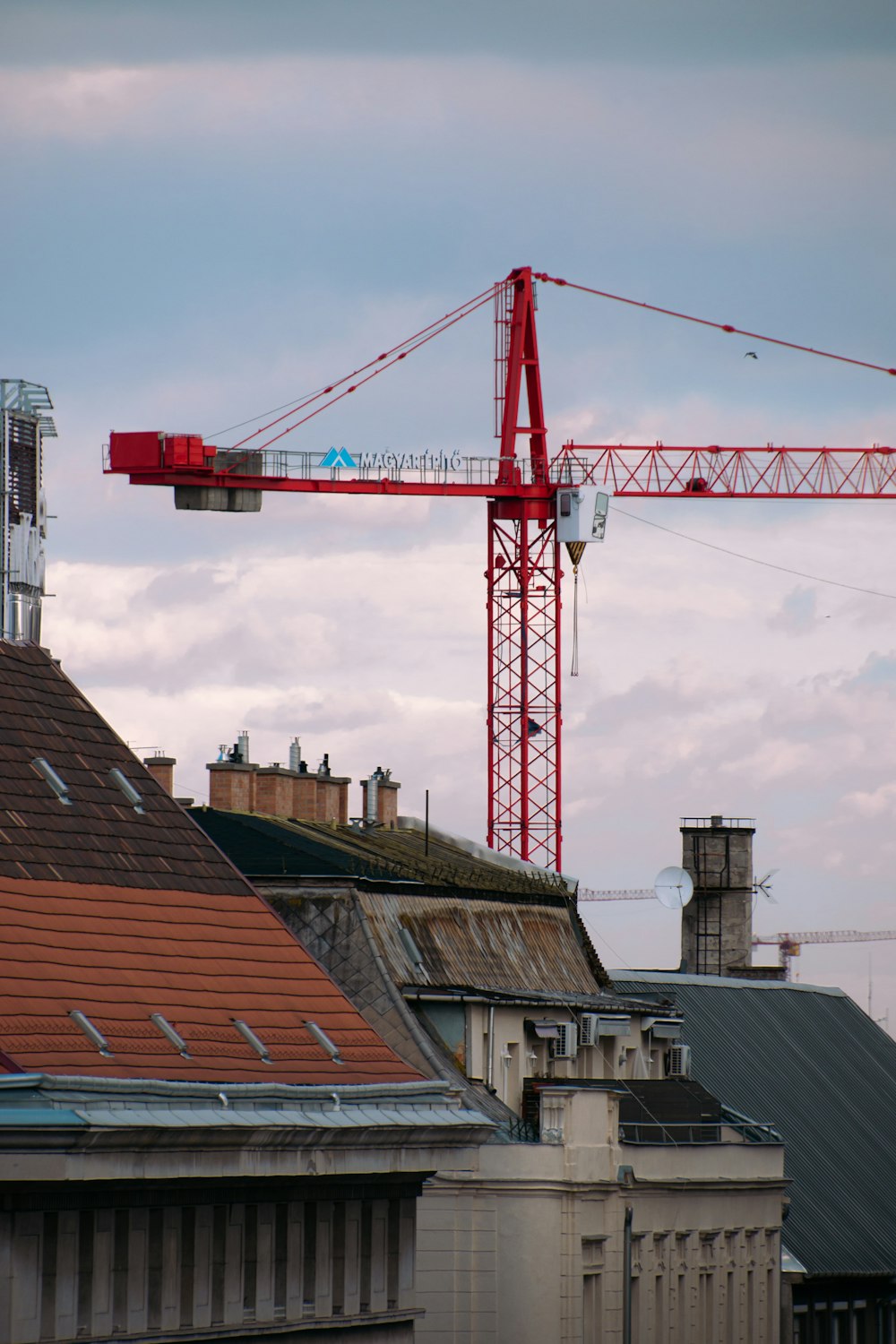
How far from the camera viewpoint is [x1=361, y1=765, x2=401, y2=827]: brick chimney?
88312 mm

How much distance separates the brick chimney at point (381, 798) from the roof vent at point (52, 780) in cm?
3182

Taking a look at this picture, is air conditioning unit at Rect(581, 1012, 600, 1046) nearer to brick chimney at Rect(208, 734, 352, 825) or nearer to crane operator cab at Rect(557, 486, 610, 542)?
brick chimney at Rect(208, 734, 352, 825)

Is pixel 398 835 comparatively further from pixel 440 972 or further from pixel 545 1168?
pixel 545 1168

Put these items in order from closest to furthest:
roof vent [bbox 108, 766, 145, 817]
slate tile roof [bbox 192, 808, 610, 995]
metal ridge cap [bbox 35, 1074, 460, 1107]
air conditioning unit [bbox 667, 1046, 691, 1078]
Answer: metal ridge cap [bbox 35, 1074, 460, 1107] → roof vent [bbox 108, 766, 145, 817] → slate tile roof [bbox 192, 808, 610, 995] → air conditioning unit [bbox 667, 1046, 691, 1078]

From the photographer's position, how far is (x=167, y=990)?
5288 centimetres

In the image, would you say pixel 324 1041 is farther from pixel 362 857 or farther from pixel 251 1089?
pixel 362 857

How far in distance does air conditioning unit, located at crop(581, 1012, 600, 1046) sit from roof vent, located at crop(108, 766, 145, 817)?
18204mm

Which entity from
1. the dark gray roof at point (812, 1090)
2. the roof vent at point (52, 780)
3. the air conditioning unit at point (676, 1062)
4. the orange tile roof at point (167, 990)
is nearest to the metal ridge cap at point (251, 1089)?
the orange tile roof at point (167, 990)

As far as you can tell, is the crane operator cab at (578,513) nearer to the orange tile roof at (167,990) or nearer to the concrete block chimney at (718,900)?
the concrete block chimney at (718,900)

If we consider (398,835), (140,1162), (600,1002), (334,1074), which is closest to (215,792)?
(398,835)

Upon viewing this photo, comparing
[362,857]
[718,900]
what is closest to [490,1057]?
[362,857]

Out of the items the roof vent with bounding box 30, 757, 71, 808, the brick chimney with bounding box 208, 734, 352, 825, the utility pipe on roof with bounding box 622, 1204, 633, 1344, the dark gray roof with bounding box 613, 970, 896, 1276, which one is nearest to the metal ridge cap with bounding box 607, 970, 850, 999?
the dark gray roof with bounding box 613, 970, 896, 1276

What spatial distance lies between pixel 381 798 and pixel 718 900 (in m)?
28.0

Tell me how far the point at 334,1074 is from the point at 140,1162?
30.0 ft
